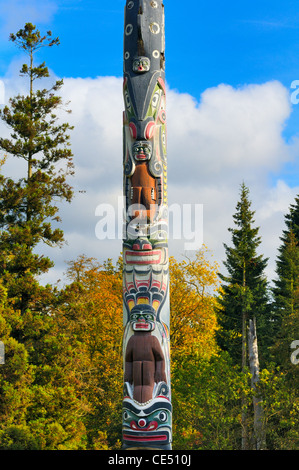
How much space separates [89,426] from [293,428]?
1130 cm

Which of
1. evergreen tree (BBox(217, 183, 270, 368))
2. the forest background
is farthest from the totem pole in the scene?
evergreen tree (BBox(217, 183, 270, 368))

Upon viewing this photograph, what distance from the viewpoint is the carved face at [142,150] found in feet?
49.5

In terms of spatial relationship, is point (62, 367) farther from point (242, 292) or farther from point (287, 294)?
point (287, 294)

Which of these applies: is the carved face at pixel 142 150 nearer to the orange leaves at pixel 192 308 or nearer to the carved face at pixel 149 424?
the carved face at pixel 149 424

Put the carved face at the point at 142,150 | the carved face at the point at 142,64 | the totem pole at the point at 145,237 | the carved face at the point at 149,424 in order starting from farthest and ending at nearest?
the carved face at the point at 142,64
the carved face at the point at 142,150
the totem pole at the point at 145,237
the carved face at the point at 149,424

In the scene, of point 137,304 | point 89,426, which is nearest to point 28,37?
point 137,304

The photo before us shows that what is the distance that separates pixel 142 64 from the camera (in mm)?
15477

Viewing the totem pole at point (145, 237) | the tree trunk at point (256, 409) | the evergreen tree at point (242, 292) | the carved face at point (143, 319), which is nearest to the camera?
the totem pole at point (145, 237)

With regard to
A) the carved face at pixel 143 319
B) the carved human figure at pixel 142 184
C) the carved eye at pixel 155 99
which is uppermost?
the carved eye at pixel 155 99

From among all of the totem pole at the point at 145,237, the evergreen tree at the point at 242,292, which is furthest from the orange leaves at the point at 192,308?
the totem pole at the point at 145,237

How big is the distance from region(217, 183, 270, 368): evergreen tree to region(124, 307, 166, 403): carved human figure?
15800 mm

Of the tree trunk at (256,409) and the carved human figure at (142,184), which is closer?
the carved human figure at (142,184)

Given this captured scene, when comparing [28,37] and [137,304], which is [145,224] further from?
[28,37]
